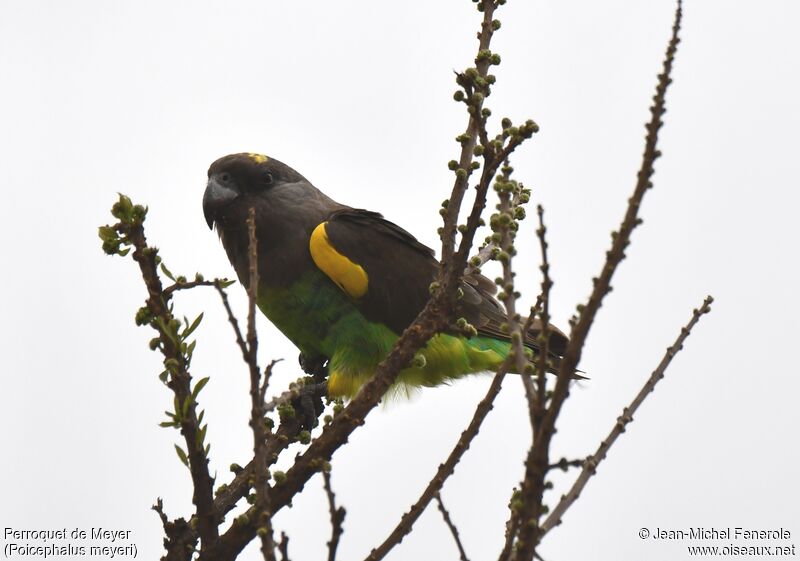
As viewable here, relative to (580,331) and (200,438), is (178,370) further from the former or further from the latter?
(580,331)

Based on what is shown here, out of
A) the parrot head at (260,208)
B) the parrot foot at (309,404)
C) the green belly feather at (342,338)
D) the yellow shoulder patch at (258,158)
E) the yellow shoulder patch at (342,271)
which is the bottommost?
the parrot foot at (309,404)

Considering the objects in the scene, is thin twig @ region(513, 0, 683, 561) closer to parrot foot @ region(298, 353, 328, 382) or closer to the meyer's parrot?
the meyer's parrot

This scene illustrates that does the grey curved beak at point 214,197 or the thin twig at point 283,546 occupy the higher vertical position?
the grey curved beak at point 214,197

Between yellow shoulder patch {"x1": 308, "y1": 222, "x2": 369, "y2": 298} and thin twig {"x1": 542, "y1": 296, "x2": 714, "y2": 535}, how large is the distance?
2.82 m

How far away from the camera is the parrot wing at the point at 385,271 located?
599cm

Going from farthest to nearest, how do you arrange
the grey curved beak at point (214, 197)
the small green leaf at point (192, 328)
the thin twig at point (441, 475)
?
the grey curved beak at point (214, 197) → the small green leaf at point (192, 328) → the thin twig at point (441, 475)

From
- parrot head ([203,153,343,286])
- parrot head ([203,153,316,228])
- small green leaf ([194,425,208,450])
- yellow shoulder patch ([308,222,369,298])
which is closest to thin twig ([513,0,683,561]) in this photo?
small green leaf ([194,425,208,450])

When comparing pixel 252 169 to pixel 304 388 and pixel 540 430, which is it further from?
pixel 540 430

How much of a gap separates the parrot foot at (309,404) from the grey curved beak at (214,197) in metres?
1.50

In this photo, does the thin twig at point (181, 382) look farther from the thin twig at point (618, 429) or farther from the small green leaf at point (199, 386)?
the thin twig at point (618, 429)

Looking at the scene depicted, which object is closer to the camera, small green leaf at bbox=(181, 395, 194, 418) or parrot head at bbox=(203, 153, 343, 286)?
small green leaf at bbox=(181, 395, 194, 418)

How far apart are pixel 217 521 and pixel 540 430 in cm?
168

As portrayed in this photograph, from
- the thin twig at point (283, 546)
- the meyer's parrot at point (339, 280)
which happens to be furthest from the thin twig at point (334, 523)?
the meyer's parrot at point (339, 280)

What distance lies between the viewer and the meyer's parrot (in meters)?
5.98
